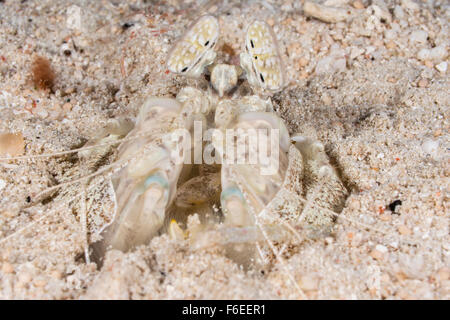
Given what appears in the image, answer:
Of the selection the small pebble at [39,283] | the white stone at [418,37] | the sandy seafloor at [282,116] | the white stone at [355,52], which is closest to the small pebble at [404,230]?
the sandy seafloor at [282,116]

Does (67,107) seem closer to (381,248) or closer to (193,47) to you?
(193,47)

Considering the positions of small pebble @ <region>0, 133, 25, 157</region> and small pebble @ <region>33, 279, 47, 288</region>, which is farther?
small pebble @ <region>0, 133, 25, 157</region>

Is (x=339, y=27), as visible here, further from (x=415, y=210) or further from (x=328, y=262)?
(x=328, y=262)

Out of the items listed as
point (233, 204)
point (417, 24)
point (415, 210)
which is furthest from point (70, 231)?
point (417, 24)

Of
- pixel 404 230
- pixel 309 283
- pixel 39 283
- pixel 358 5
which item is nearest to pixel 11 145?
pixel 39 283

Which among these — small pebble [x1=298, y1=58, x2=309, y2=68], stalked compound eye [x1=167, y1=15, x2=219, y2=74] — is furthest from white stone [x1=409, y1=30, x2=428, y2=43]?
stalked compound eye [x1=167, y1=15, x2=219, y2=74]

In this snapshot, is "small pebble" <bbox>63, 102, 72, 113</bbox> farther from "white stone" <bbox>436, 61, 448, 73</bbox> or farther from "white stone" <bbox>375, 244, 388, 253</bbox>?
"white stone" <bbox>436, 61, 448, 73</bbox>

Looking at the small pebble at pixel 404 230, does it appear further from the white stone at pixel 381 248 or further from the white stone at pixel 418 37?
the white stone at pixel 418 37
